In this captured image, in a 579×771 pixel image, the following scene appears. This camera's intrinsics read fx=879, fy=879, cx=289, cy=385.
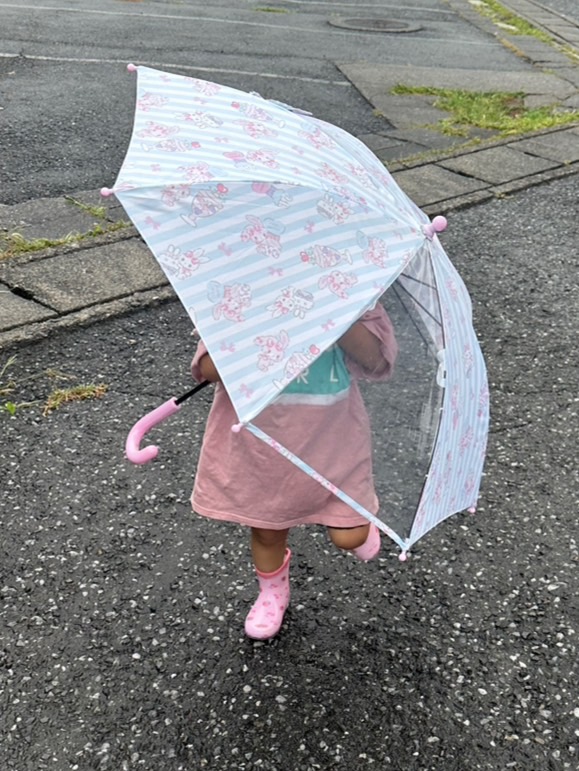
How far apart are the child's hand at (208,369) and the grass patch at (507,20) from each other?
10.6 metres

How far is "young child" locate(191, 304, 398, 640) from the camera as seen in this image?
1.78m

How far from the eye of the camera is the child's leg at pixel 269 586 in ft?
6.86

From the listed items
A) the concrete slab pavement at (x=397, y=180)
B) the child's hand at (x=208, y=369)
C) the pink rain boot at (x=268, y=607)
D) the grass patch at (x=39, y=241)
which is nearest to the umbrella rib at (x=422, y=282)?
the child's hand at (x=208, y=369)

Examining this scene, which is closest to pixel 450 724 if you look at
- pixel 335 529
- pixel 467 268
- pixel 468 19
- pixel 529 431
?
pixel 335 529

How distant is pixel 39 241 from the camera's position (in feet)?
13.4

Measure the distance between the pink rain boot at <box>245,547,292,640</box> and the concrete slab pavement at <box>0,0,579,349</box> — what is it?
1.63m

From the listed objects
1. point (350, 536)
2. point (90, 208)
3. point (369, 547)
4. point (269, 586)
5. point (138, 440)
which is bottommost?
point (90, 208)

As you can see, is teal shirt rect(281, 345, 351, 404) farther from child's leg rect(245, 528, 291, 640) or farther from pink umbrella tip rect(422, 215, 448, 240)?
child's leg rect(245, 528, 291, 640)

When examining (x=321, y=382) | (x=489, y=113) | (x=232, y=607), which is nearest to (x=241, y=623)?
(x=232, y=607)

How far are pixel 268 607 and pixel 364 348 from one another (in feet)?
2.45

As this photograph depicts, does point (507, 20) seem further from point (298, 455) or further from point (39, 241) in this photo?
point (298, 455)

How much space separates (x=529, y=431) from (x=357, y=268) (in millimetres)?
1701

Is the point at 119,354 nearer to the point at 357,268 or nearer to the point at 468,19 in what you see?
the point at 357,268

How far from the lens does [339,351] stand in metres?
1.81
